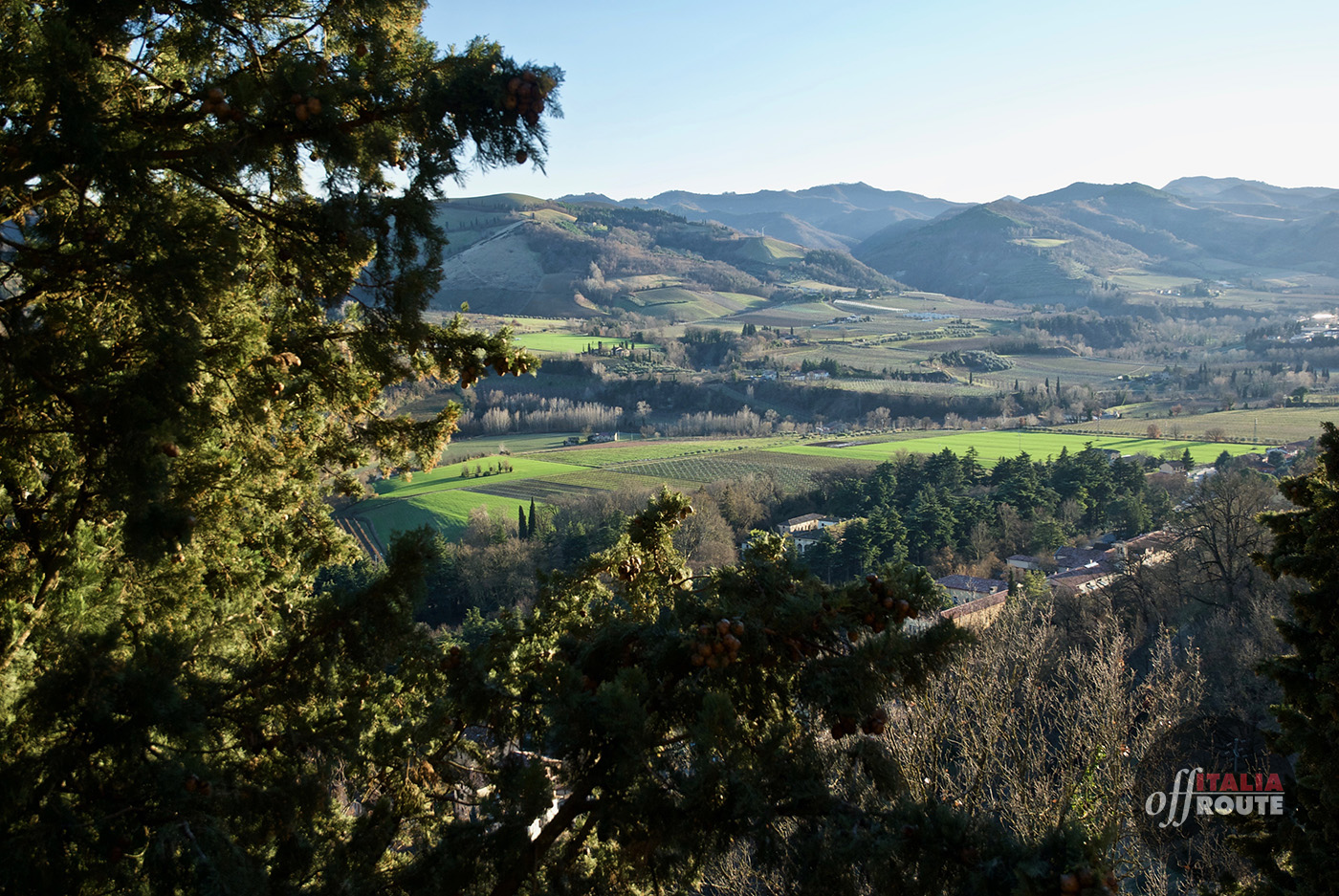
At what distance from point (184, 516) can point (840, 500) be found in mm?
43718

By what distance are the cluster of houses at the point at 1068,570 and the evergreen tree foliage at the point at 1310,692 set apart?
17280 mm

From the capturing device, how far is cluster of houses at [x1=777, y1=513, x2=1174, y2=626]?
1115 inches

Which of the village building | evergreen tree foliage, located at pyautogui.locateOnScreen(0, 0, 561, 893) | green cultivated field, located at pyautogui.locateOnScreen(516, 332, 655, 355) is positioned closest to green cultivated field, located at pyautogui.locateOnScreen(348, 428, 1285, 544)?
the village building

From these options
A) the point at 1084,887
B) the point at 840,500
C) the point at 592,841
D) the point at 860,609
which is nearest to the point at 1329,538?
the point at 860,609

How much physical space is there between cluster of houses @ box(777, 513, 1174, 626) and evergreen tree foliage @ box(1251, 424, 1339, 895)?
680 inches

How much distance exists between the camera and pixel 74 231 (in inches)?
186

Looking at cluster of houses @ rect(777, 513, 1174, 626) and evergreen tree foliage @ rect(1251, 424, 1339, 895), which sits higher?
evergreen tree foliage @ rect(1251, 424, 1339, 895)

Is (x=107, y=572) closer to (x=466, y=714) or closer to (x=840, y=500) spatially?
(x=466, y=714)

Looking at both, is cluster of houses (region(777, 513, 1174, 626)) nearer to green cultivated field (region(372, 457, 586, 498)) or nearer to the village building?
the village building

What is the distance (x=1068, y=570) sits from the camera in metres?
34.4

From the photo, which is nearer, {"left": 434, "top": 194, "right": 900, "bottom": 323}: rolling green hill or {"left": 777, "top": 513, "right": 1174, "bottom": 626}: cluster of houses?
{"left": 777, "top": 513, "right": 1174, "bottom": 626}: cluster of houses

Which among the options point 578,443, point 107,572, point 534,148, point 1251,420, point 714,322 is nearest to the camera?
point 534,148

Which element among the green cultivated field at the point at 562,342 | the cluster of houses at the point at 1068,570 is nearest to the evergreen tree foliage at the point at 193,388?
the cluster of houses at the point at 1068,570

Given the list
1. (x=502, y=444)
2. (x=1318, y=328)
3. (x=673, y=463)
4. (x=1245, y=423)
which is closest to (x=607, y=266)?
(x=502, y=444)
